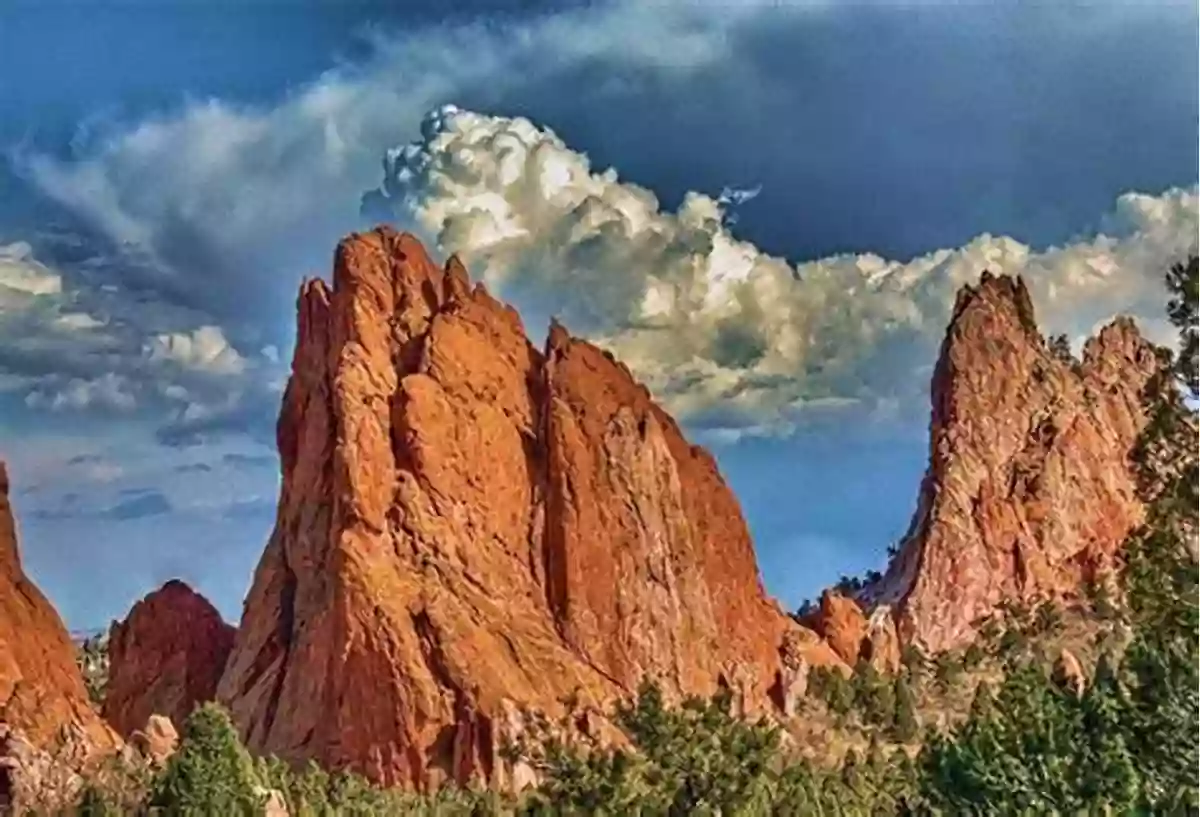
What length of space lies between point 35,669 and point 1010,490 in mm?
8688

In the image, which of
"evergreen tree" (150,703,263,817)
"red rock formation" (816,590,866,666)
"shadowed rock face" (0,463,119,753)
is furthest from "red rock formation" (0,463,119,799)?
"red rock formation" (816,590,866,666)

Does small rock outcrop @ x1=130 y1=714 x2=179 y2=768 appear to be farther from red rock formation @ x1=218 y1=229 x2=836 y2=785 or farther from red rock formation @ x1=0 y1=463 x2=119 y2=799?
red rock formation @ x1=218 y1=229 x2=836 y2=785

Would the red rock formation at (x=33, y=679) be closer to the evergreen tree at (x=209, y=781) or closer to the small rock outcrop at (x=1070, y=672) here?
the evergreen tree at (x=209, y=781)

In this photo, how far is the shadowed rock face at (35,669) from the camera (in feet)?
30.1

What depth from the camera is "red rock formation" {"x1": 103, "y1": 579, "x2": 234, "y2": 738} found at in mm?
10453

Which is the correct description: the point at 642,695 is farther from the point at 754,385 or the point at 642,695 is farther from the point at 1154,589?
the point at 1154,589

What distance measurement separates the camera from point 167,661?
10.7 meters

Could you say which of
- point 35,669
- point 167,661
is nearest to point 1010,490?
point 167,661

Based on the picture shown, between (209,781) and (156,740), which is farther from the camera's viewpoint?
(156,740)

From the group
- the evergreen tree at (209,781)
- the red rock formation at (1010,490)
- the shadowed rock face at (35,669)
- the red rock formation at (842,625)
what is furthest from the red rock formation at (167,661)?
the red rock formation at (1010,490)

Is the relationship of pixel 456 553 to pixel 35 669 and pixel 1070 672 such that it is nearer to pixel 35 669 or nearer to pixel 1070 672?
pixel 35 669

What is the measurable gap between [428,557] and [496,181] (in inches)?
142

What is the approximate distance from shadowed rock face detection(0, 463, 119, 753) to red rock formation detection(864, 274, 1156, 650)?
5901 mm

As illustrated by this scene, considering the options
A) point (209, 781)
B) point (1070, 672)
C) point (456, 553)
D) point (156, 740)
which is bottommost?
point (209, 781)
